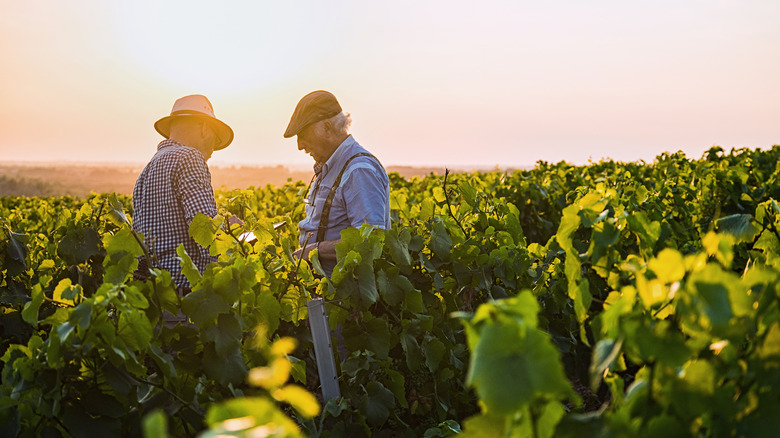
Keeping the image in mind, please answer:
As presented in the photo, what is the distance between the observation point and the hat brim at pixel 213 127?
415 cm

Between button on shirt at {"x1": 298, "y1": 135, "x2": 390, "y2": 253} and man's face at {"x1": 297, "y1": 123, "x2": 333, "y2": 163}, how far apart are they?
0.32ft

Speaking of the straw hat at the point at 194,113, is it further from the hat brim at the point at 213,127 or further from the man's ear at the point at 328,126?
the man's ear at the point at 328,126

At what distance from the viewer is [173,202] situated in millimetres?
3785

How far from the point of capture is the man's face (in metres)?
4.02

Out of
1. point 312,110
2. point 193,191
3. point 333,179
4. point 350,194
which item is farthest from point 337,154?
point 193,191

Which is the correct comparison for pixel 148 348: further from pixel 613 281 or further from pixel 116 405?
pixel 613 281

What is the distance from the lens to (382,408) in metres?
2.75

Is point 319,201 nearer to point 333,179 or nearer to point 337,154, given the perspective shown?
point 333,179

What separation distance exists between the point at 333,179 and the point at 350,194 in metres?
0.27

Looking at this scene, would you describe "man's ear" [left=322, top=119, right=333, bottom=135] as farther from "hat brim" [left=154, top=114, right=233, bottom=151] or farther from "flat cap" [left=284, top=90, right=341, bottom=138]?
"hat brim" [left=154, top=114, right=233, bottom=151]

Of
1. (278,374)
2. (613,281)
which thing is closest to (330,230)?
(613,281)

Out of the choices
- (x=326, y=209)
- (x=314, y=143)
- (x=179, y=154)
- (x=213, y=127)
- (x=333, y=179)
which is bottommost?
(x=326, y=209)

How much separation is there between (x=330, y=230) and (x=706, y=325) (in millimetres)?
2883

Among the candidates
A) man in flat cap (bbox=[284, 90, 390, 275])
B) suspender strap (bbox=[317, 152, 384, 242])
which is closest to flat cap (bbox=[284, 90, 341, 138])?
man in flat cap (bbox=[284, 90, 390, 275])
